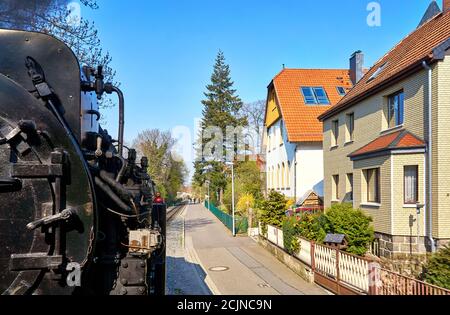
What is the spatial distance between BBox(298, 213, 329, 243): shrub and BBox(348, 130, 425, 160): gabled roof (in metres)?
3.12

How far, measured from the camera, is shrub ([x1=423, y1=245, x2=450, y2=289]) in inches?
239

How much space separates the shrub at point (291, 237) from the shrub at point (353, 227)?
1327 millimetres

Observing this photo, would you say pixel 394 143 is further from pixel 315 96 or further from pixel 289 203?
pixel 315 96

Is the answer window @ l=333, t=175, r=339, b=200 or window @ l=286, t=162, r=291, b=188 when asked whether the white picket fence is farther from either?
window @ l=286, t=162, r=291, b=188

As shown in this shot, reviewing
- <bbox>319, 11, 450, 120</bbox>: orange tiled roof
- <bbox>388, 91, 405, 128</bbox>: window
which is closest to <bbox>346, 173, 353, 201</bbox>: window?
<bbox>319, 11, 450, 120</bbox>: orange tiled roof

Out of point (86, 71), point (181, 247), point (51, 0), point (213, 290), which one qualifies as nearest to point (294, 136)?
point (181, 247)

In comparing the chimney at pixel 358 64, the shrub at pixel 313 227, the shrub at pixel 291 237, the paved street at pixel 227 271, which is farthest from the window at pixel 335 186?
the chimney at pixel 358 64

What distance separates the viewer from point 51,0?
882 centimetres

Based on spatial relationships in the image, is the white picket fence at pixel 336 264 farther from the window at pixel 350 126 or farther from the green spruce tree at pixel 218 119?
the green spruce tree at pixel 218 119

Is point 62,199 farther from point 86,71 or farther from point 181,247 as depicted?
point 181,247

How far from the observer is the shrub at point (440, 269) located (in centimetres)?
606

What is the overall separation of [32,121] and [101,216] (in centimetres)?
125

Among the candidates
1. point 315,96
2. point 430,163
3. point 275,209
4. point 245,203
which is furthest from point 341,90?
point 430,163

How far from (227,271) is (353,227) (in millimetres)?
4670
